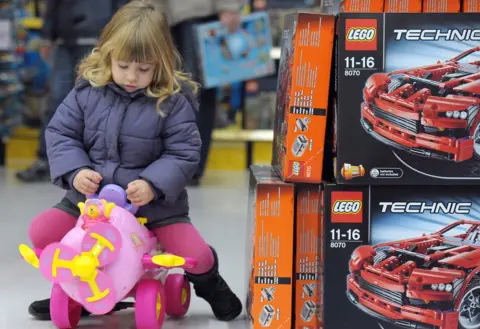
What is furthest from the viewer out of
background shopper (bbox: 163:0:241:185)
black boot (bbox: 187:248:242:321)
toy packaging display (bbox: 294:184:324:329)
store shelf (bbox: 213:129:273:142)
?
Answer: store shelf (bbox: 213:129:273:142)

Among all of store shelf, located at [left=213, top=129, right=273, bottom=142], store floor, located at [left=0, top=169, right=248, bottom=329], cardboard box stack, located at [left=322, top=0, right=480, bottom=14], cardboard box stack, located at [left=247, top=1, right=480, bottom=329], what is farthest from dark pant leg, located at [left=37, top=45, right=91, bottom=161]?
cardboard box stack, located at [left=322, top=0, right=480, bottom=14]

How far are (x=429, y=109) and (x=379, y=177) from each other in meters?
0.16

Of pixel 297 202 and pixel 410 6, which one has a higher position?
pixel 410 6

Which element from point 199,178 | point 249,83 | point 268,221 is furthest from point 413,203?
point 249,83

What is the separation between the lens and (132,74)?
177cm

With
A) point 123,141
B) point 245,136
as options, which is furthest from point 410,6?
point 245,136

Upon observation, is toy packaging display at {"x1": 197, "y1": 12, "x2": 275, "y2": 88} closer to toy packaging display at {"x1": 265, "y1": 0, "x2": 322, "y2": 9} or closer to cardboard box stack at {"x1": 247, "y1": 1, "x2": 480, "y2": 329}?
toy packaging display at {"x1": 265, "y1": 0, "x2": 322, "y2": 9}

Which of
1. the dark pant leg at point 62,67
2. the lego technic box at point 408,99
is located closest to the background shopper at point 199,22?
the dark pant leg at point 62,67

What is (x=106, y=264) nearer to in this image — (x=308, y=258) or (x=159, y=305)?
(x=159, y=305)

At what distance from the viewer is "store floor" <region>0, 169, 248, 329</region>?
1891mm

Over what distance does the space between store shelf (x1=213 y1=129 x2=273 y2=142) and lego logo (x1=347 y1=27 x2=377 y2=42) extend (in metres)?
3.09

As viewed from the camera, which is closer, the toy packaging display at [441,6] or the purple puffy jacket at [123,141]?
the toy packaging display at [441,6]

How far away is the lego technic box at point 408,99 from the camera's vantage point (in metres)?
1.58

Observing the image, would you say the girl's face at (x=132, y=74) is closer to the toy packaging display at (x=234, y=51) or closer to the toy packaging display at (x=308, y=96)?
the toy packaging display at (x=308, y=96)
